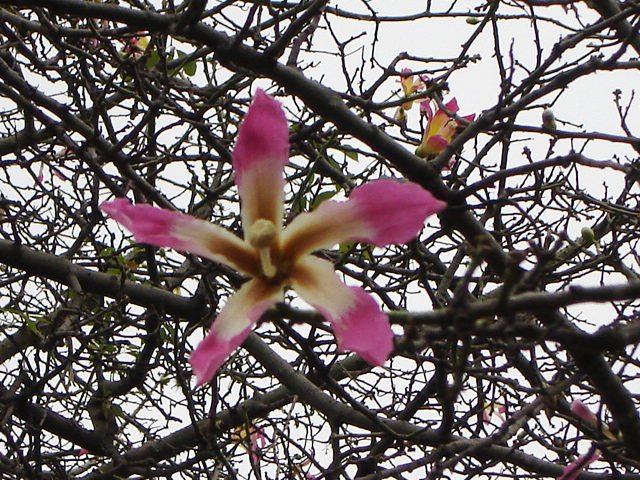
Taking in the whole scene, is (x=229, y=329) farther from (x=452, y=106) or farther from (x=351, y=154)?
(x=351, y=154)

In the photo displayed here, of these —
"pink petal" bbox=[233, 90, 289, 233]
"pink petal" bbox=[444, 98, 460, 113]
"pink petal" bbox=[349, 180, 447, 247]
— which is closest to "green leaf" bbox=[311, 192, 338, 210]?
"pink petal" bbox=[444, 98, 460, 113]

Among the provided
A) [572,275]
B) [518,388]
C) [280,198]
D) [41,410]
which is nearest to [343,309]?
[280,198]

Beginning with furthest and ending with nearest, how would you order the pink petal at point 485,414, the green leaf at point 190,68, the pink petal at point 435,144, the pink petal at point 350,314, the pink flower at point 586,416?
1. the green leaf at point 190,68
2. the pink petal at point 485,414
3. the pink petal at point 435,144
4. the pink flower at point 586,416
5. the pink petal at point 350,314

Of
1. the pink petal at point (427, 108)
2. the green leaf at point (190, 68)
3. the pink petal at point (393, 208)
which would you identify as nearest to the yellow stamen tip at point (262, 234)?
the pink petal at point (393, 208)

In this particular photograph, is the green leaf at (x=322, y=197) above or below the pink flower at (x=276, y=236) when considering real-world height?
above

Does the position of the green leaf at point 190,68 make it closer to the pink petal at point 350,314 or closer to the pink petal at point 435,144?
the pink petal at point 435,144

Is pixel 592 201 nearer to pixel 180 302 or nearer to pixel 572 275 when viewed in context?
pixel 572 275

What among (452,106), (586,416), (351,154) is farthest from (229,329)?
(351,154)

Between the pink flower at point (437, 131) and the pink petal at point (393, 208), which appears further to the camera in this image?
the pink flower at point (437, 131)
